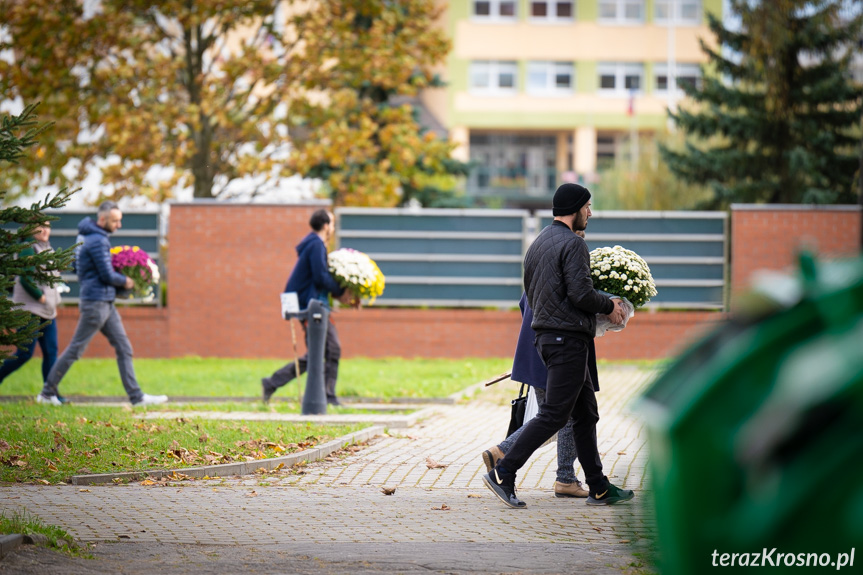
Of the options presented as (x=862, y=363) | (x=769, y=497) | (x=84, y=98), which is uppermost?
(x=84, y=98)

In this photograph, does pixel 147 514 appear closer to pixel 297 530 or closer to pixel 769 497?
pixel 297 530

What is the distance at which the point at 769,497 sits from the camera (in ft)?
5.52

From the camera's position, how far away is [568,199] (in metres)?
7.19

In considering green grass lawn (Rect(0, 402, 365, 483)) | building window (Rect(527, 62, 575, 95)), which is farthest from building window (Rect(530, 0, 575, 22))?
green grass lawn (Rect(0, 402, 365, 483))

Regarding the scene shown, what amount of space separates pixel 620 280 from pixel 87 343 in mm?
7525

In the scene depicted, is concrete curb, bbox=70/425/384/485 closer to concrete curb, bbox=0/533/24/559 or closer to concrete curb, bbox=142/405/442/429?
concrete curb, bbox=142/405/442/429

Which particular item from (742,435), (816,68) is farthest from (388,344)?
(742,435)

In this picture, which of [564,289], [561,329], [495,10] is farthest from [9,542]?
[495,10]

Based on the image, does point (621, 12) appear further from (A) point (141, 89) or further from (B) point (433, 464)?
(B) point (433, 464)

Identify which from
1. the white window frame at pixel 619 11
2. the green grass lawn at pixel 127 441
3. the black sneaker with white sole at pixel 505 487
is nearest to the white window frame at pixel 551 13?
the white window frame at pixel 619 11

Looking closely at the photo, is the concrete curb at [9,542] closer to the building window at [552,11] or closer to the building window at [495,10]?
the building window at [495,10]

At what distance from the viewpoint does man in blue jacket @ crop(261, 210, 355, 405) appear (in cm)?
1227

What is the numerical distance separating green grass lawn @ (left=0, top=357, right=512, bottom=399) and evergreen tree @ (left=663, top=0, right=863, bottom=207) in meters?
9.66

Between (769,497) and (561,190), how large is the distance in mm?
5606
